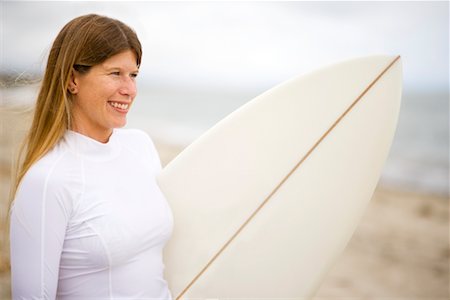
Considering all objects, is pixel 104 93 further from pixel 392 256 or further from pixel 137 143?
pixel 392 256

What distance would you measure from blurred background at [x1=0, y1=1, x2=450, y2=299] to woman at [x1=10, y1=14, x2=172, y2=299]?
0.14 metres

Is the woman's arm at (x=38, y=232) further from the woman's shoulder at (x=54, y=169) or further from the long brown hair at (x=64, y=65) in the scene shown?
the long brown hair at (x=64, y=65)

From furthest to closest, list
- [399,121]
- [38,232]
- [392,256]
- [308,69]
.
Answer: [399,121] < [392,256] < [308,69] < [38,232]

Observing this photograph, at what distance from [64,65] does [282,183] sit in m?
0.87

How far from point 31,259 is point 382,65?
140cm

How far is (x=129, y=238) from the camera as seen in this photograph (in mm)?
1206

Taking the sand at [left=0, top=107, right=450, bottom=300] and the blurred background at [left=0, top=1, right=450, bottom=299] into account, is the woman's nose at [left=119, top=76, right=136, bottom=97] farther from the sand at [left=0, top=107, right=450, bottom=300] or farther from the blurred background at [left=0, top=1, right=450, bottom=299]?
the sand at [left=0, top=107, right=450, bottom=300]

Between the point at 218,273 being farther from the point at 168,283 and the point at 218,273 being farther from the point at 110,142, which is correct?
the point at 110,142

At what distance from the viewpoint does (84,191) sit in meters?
1.15

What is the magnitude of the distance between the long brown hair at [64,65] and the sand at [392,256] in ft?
4.48

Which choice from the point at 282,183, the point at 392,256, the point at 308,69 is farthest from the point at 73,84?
the point at 392,256

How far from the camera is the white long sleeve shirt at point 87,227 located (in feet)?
3.54

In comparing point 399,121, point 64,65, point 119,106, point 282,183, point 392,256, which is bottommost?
point 399,121

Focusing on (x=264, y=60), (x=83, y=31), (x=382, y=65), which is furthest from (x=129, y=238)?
(x=264, y=60)
